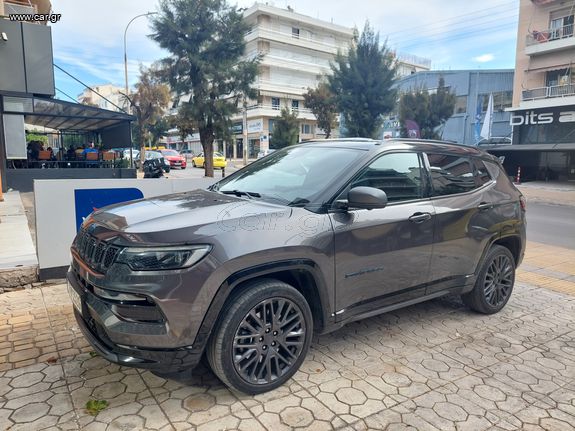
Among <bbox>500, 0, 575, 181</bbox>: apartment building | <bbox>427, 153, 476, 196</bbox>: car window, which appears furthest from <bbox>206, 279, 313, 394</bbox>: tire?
<bbox>500, 0, 575, 181</bbox>: apartment building

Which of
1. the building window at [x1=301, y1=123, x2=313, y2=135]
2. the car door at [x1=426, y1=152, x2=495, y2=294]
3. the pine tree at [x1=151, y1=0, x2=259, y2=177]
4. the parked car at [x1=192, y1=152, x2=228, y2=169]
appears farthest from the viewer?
the building window at [x1=301, y1=123, x2=313, y2=135]

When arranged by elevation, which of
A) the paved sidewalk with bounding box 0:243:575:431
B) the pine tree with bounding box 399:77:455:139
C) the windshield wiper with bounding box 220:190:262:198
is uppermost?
the pine tree with bounding box 399:77:455:139

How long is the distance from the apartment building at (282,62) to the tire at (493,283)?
154ft

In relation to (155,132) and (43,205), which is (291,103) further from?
(43,205)

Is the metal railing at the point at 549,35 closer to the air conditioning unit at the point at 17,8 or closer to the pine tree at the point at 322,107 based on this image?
the pine tree at the point at 322,107

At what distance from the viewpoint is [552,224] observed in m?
11.5

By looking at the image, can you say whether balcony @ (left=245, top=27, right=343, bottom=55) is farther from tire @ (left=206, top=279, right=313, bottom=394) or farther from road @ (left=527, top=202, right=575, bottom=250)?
tire @ (left=206, top=279, right=313, bottom=394)

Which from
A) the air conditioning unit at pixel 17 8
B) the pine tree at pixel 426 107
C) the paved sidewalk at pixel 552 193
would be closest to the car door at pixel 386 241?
the paved sidewalk at pixel 552 193

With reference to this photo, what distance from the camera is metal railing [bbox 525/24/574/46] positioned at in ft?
83.5

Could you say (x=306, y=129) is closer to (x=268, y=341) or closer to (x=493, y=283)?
(x=493, y=283)

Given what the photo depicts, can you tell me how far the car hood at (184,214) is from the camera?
107 inches

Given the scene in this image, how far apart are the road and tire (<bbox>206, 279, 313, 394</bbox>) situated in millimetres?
7651

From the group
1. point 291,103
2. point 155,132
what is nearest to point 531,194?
point 291,103

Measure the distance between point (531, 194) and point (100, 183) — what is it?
18901 mm
